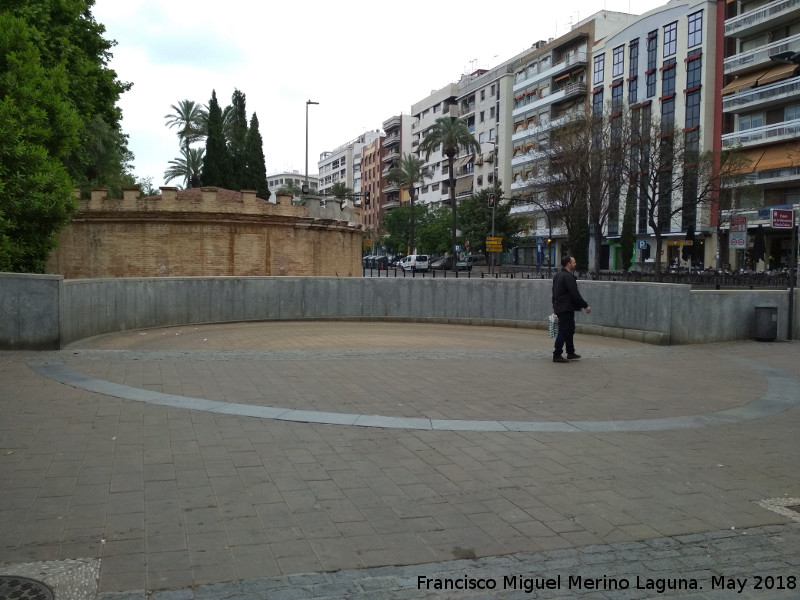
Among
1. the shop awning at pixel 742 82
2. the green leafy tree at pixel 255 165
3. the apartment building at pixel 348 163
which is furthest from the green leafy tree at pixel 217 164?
the apartment building at pixel 348 163

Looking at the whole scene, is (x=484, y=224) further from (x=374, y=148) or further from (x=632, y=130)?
(x=374, y=148)

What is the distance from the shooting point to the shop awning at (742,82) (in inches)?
1982

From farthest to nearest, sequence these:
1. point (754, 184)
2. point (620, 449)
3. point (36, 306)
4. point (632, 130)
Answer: point (754, 184)
point (632, 130)
point (36, 306)
point (620, 449)

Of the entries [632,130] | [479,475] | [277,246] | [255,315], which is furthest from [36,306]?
[632,130]

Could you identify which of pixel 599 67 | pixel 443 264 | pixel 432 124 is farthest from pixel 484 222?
pixel 432 124

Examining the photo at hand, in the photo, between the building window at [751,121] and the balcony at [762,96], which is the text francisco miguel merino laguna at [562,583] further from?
the building window at [751,121]

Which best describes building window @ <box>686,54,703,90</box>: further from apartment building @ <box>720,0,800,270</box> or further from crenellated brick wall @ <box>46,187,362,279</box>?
crenellated brick wall @ <box>46,187,362,279</box>

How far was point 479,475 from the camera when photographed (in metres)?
5.32

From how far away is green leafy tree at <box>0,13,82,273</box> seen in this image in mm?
12633

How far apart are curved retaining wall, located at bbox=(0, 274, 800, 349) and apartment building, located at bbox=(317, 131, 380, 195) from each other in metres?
117

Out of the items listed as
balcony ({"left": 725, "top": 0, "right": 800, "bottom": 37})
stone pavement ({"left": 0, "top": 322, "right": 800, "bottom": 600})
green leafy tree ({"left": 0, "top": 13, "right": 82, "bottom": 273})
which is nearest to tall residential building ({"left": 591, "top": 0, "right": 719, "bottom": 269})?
balcony ({"left": 725, "top": 0, "right": 800, "bottom": 37})

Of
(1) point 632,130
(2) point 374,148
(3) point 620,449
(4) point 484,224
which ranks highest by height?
(2) point 374,148

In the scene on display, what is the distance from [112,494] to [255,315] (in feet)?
41.4

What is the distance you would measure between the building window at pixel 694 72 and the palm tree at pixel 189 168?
46.6m
